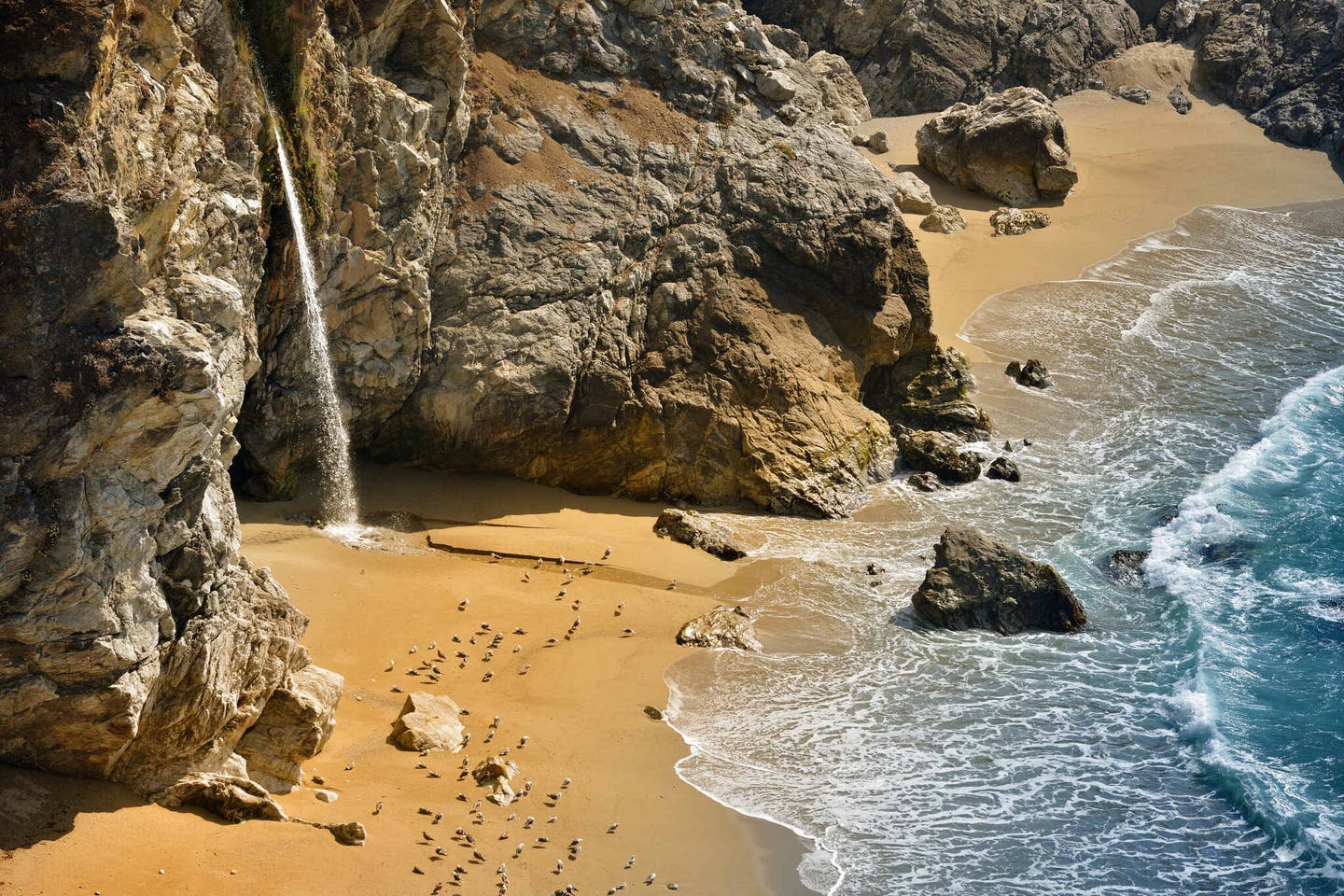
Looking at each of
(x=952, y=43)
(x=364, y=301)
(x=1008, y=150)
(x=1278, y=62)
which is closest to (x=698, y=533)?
(x=364, y=301)

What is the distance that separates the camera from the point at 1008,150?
1249 inches

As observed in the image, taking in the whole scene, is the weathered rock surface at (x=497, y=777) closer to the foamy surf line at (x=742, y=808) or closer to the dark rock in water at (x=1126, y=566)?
the foamy surf line at (x=742, y=808)

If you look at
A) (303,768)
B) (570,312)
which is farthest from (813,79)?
(303,768)

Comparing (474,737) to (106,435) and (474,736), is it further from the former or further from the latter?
(106,435)

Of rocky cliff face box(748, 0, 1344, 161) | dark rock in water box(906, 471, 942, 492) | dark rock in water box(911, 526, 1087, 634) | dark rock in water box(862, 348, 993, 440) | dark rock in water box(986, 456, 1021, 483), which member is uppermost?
rocky cliff face box(748, 0, 1344, 161)

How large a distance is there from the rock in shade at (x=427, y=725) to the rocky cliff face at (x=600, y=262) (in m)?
4.72

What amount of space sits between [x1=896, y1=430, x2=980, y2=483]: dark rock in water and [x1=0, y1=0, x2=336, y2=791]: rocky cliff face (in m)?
11.8

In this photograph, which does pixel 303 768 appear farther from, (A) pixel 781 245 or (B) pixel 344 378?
(A) pixel 781 245

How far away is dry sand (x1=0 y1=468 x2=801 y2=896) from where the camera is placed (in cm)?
782

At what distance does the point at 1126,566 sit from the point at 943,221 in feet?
51.8

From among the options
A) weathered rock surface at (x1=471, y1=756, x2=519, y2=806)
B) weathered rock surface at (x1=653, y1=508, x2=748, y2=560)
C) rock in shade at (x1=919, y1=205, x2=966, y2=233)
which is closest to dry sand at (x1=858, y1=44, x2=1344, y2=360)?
rock in shade at (x1=919, y1=205, x2=966, y2=233)

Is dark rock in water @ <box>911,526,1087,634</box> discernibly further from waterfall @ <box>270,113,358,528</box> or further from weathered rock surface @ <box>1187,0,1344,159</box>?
weathered rock surface @ <box>1187,0,1344,159</box>

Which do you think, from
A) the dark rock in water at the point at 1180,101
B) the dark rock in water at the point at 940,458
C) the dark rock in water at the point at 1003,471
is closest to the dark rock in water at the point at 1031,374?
the dark rock in water at the point at 1003,471

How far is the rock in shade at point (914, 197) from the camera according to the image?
99.6ft
